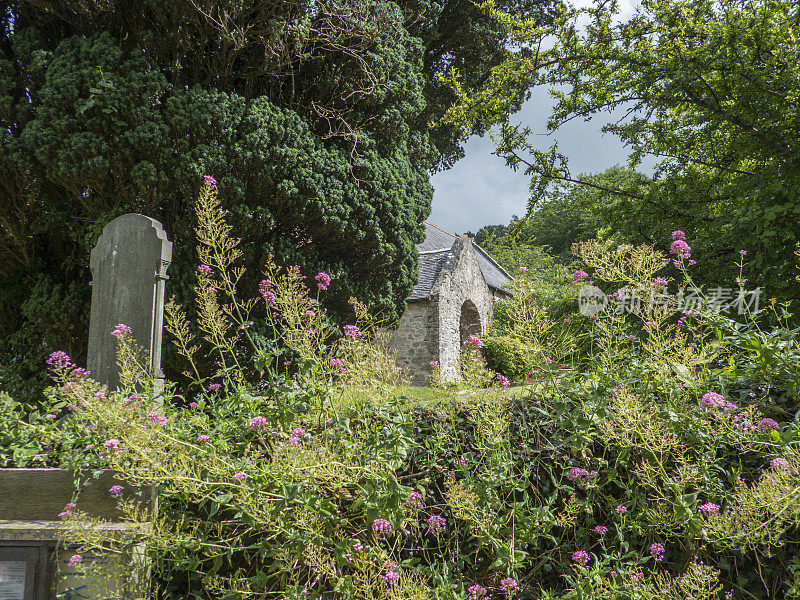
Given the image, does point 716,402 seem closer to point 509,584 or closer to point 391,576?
point 509,584

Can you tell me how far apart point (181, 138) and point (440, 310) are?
868 cm

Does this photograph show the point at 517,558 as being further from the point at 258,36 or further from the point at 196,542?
the point at 258,36

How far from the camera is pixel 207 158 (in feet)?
16.2

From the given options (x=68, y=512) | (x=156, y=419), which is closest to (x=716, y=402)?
(x=156, y=419)

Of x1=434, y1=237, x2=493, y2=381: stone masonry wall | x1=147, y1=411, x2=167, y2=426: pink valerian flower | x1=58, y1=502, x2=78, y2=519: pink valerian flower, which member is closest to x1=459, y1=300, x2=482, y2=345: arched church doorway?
x1=434, y1=237, x2=493, y2=381: stone masonry wall

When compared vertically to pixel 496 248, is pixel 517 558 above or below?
below

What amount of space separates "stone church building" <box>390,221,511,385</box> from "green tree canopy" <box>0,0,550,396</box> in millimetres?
5859

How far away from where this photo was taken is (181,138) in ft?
16.3

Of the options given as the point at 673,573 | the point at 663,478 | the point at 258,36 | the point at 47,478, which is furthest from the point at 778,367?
the point at 258,36

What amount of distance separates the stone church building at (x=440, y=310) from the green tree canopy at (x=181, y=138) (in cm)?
586

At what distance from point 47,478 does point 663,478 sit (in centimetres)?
270

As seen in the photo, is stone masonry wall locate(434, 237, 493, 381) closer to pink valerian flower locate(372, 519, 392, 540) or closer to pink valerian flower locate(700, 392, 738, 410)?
pink valerian flower locate(700, 392, 738, 410)

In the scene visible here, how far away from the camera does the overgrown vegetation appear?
1.96m

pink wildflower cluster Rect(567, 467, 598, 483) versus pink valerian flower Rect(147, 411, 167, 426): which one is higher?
pink valerian flower Rect(147, 411, 167, 426)
